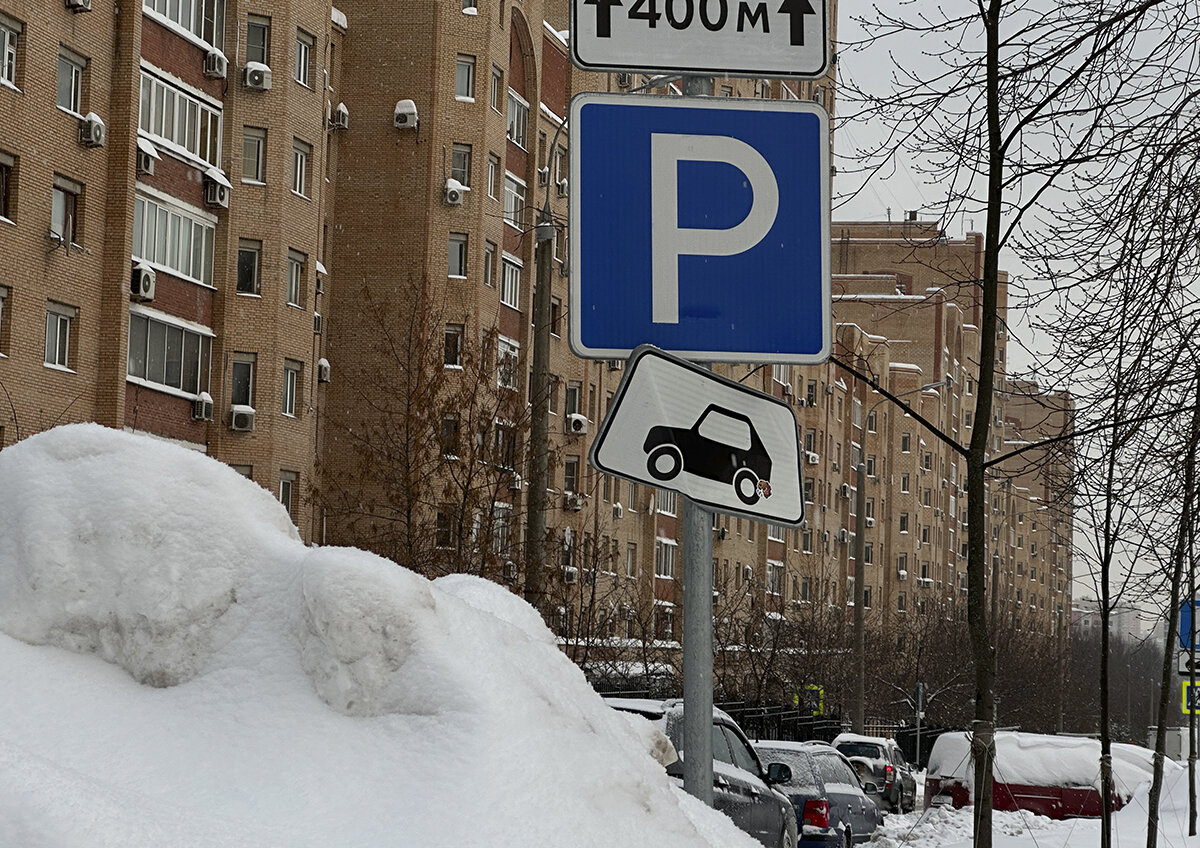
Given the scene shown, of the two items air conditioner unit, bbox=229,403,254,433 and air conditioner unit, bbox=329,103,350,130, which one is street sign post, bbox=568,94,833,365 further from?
air conditioner unit, bbox=329,103,350,130

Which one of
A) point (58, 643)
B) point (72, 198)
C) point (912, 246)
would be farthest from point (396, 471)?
point (58, 643)

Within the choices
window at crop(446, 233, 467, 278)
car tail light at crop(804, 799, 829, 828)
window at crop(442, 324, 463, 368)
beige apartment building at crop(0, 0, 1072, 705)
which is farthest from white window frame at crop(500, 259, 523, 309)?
car tail light at crop(804, 799, 829, 828)

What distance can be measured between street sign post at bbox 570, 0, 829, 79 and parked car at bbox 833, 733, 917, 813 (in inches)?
1336

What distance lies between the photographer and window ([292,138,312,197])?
38625 mm

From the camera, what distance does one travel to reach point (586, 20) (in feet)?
12.4

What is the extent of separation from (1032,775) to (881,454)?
67241 mm

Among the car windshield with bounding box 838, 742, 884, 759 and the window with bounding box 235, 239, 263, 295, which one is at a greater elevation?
the window with bounding box 235, 239, 263, 295

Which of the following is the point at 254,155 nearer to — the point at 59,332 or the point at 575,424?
the point at 59,332

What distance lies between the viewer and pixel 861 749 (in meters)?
38.1

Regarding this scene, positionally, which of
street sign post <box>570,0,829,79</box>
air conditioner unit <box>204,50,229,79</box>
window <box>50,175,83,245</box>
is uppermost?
air conditioner unit <box>204,50,229,79</box>

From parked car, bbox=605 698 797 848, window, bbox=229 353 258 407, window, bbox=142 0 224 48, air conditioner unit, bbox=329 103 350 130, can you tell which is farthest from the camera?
air conditioner unit, bbox=329 103 350 130

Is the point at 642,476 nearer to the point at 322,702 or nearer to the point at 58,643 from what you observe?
the point at 322,702

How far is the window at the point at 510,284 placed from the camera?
48.4 metres

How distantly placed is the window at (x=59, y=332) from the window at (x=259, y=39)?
32.1ft
